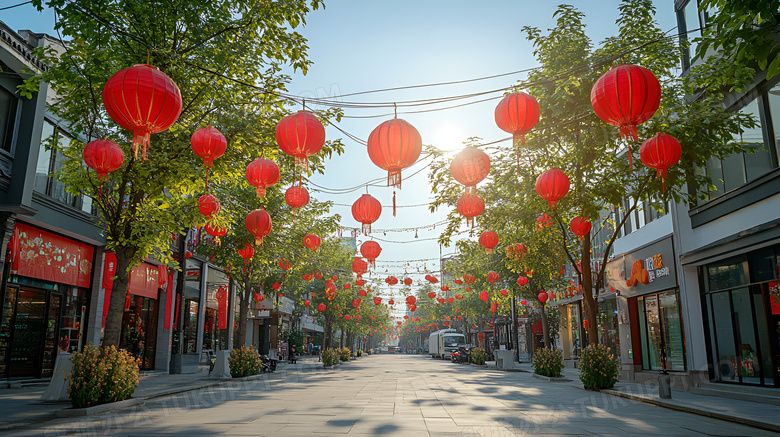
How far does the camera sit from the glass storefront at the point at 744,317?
46.8ft

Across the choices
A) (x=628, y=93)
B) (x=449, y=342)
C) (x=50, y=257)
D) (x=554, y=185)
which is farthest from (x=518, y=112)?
(x=449, y=342)

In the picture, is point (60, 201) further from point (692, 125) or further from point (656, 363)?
point (656, 363)

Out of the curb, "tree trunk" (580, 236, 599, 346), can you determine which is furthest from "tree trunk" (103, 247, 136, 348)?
"tree trunk" (580, 236, 599, 346)

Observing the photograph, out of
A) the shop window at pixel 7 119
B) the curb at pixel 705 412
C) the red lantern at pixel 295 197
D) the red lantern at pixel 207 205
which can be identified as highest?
the shop window at pixel 7 119

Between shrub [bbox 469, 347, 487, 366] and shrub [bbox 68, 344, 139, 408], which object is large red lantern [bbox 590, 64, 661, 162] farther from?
shrub [bbox 469, 347, 487, 366]

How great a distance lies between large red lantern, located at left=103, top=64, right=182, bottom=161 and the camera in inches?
288

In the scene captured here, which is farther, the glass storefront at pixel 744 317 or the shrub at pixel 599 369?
the shrub at pixel 599 369

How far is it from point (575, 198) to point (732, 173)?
4971 mm

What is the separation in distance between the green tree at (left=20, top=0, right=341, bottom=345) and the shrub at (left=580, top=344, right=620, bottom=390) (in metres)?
11.8

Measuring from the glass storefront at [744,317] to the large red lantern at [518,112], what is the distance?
9.46 meters

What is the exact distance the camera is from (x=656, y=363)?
22.0 m

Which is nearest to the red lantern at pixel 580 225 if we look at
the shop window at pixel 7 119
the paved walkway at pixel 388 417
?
the paved walkway at pixel 388 417

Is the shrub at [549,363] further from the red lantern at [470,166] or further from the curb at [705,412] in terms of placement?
the red lantern at [470,166]

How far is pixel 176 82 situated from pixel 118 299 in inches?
210
